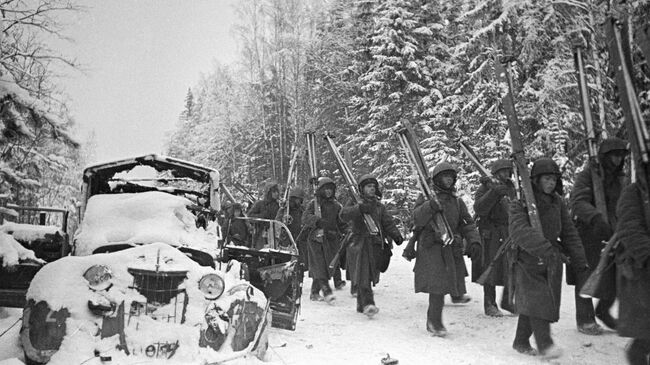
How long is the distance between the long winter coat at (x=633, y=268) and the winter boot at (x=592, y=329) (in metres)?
1.90

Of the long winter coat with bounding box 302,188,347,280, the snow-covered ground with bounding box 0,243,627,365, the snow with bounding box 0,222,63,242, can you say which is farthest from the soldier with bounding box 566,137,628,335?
the snow with bounding box 0,222,63,242

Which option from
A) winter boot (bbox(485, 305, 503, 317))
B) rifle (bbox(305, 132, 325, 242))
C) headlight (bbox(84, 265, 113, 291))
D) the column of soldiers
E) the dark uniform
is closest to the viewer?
the column of soldiers

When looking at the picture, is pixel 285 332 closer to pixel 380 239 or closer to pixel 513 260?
pixel 380 239

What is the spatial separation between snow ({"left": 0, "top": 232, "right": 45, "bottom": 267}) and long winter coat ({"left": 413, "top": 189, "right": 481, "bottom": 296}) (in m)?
4.99

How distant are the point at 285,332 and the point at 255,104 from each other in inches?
958

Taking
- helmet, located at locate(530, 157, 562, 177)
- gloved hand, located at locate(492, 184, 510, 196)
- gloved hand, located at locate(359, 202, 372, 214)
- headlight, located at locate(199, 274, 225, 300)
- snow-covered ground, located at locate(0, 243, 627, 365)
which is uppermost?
helmet, located at locate(530, 157, 562, 177)

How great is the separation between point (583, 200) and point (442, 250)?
1.66 meters

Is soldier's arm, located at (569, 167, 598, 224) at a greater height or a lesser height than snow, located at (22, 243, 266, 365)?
greater

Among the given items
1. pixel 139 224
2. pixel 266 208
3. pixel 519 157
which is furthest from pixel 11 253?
pixel 519 157

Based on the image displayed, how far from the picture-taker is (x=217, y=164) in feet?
115

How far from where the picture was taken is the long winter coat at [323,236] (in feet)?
28.7

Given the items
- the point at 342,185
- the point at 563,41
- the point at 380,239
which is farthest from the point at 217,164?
the point at 380,239

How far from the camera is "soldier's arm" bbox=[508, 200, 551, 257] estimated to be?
4305 millimetres

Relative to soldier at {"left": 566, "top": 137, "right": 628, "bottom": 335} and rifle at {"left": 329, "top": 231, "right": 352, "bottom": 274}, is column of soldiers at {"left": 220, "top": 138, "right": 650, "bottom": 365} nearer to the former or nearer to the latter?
soldier at {"left": 566, "top": 137, "right": 628, "bottom": 335}
